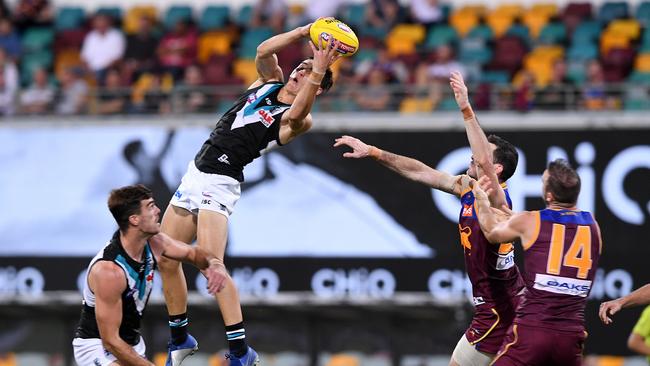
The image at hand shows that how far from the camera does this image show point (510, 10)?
20844 millimetres

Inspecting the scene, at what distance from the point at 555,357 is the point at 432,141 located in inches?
344

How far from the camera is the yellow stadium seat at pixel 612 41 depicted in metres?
19.2

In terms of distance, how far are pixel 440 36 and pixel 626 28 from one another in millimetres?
3021

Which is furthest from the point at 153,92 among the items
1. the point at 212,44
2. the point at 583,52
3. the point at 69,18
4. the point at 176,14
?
the point at 583,52

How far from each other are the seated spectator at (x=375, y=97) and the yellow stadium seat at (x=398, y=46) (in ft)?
4.76

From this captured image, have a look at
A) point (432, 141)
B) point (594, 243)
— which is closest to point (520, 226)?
point (594, 243)

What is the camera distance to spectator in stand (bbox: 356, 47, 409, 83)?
61.1ft

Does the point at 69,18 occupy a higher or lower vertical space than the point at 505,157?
higher

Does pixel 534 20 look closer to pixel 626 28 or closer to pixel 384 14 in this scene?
pixel 626 28

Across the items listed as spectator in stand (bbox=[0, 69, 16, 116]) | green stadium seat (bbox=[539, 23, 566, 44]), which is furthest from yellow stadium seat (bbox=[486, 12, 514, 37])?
spectator in stand (bbox=[0, 69, 16, 116])

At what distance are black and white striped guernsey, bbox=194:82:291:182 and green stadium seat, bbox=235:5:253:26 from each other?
420 inches

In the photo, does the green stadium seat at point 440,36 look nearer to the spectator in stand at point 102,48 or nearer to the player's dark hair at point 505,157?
the spectator in stand at point 102,48

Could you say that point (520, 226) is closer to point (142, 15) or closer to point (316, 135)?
point (316, 135)

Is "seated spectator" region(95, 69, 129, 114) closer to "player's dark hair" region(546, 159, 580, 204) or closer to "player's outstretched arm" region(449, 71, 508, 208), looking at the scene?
"player's outstretched arm" region(449, 71, 508, 208)
